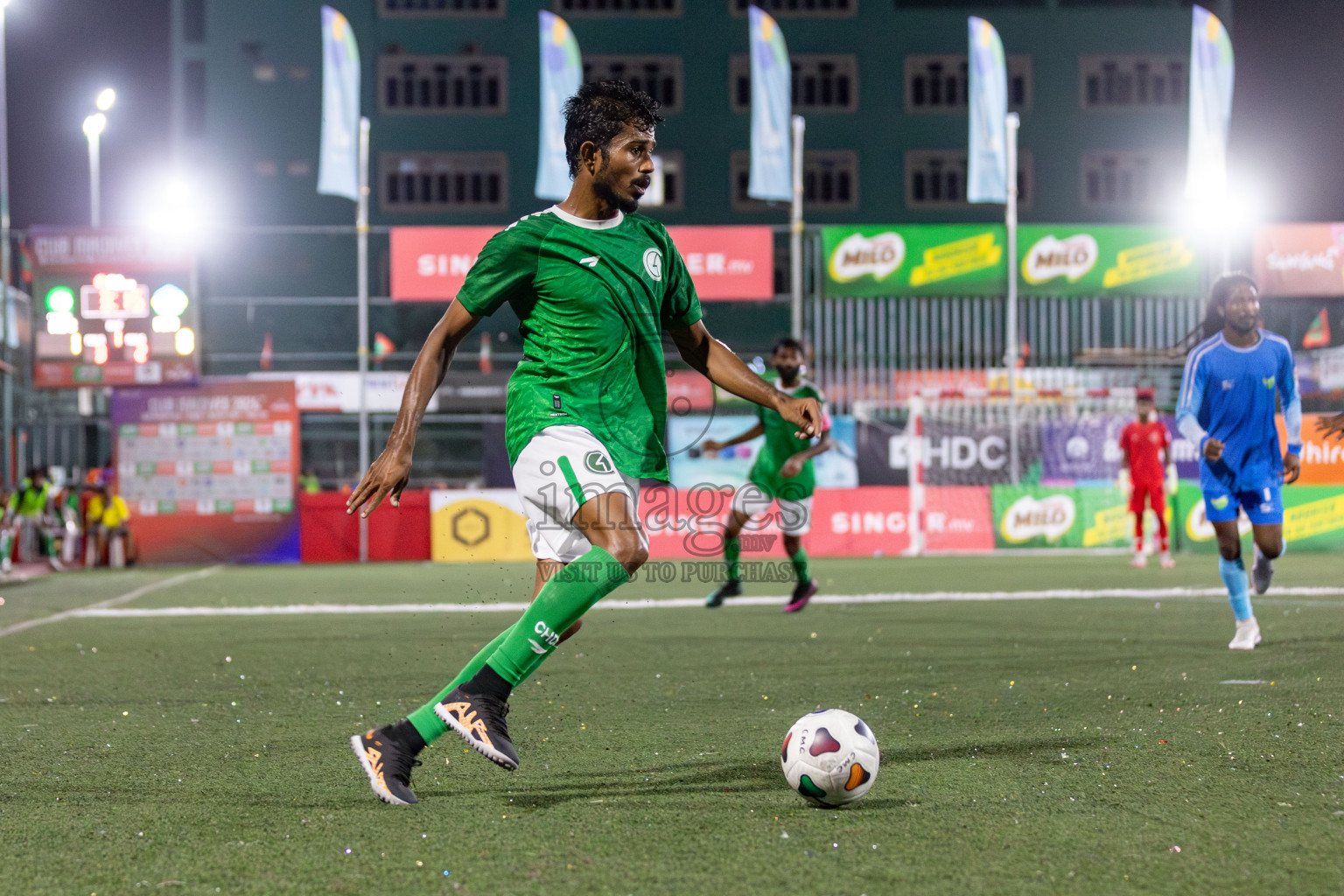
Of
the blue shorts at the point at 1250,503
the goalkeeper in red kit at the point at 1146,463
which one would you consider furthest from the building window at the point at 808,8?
the blue shorts at the point at 1250,503

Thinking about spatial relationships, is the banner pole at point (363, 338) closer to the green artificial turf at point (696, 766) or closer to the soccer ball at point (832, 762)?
the green artificial turf at point (696, 766)

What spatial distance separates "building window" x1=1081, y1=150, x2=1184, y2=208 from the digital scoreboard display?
31113 mm

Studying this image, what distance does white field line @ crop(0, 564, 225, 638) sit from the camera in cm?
1057

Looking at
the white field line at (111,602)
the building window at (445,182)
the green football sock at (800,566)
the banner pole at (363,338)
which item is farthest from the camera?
the building window at (445,182)

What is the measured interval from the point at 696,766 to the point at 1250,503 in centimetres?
492

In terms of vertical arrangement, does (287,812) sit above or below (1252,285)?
below

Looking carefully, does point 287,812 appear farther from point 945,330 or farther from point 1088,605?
point 945,330

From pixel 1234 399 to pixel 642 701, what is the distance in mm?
4248

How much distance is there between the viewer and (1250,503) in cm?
802

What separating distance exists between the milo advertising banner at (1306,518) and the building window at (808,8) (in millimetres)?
26088

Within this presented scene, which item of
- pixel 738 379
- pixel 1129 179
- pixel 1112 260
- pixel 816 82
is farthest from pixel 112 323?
pixel 1129 179

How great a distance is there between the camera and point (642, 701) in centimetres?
612

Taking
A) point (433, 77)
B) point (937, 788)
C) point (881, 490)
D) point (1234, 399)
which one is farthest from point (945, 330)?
point (433, 77)

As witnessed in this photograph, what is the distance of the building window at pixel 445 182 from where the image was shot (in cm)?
4097
